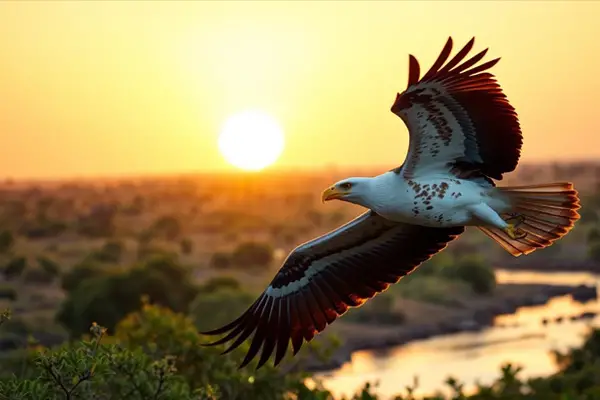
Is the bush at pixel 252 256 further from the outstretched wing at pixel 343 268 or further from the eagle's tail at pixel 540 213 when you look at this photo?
the eagle's tail at pixel 540 213

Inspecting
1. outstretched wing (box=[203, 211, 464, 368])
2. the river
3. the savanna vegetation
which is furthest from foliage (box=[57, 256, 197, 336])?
outstretched wing (box=[203, 211, 464, 368])

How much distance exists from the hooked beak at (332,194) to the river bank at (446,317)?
24.2 m

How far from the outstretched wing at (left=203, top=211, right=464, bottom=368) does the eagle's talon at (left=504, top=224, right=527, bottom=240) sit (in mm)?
980

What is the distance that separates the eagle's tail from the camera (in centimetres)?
912

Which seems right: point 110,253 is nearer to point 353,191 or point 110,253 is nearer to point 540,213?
point 353,191

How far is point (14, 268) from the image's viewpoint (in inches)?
1961

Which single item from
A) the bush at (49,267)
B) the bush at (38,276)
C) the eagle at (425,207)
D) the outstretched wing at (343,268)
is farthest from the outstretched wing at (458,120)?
the bush at (49,267)

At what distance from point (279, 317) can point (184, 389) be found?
1187 mm

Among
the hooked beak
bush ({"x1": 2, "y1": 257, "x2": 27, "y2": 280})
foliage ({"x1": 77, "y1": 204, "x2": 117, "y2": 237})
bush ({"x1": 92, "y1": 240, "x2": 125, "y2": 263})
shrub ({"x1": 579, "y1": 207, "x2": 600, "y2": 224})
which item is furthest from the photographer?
foliage ({"x1": 77, "y1": 204, "x2": 117, "y2": 237})

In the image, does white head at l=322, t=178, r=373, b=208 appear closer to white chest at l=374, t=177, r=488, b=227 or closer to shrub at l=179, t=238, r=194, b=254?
white chest at l=374, t=177, r=488, b=227

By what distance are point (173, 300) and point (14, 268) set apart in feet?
48.9

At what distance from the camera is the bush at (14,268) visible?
49812 millimetres

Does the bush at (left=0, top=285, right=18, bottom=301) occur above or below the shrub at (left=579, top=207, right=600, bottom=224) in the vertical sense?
below

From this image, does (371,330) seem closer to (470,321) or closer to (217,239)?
(470,321)
